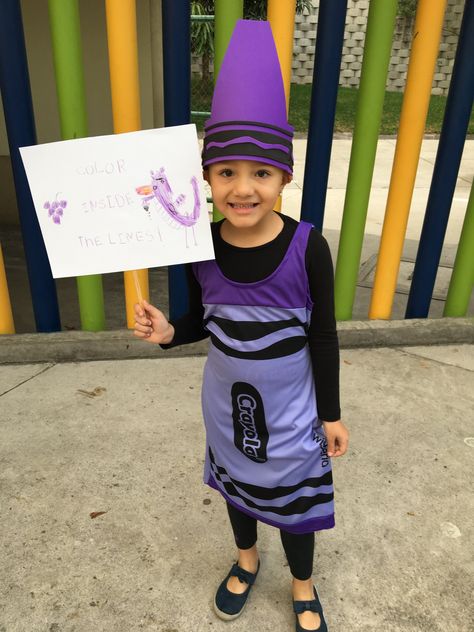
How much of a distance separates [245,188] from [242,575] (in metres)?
1.26

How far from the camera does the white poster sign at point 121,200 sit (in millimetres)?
1476

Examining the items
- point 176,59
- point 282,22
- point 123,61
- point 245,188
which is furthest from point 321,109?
point 245,188

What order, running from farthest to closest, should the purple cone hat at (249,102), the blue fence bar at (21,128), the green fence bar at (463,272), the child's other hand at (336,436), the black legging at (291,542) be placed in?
1. the green fence bar at (463,272)
2. the blue fence bar at (21,128)
3. the black legging at (291,542)
4. the child's other hand at (336,436)
5. the purple cone hat at (249,102)

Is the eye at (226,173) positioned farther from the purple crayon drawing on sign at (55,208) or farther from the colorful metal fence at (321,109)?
the colorful metal fence at (321,109)

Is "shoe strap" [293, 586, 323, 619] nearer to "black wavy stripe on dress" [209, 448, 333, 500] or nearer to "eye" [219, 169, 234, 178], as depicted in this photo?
"black wavy stripe on dress" [209, 448, 333, 500]

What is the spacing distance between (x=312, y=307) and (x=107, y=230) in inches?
22.6

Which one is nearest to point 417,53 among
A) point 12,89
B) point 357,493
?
point 12,89

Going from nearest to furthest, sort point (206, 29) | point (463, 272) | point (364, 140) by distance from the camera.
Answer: point (364, 140), point (463, 272), point (206, 29)

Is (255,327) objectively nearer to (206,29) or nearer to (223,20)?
(223,20)

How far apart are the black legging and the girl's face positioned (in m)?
0.92

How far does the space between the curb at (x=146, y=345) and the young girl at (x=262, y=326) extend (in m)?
1.58

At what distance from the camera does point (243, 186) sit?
1.33 metres

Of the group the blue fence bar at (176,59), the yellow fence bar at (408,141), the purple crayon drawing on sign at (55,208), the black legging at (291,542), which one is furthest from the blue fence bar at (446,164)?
the purple crayon drawing on sign at (55,208)

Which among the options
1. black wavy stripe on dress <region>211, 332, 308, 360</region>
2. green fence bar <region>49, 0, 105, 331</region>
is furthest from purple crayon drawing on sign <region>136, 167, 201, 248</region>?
green fence bar <region>49, 0, 105, 331</region>
